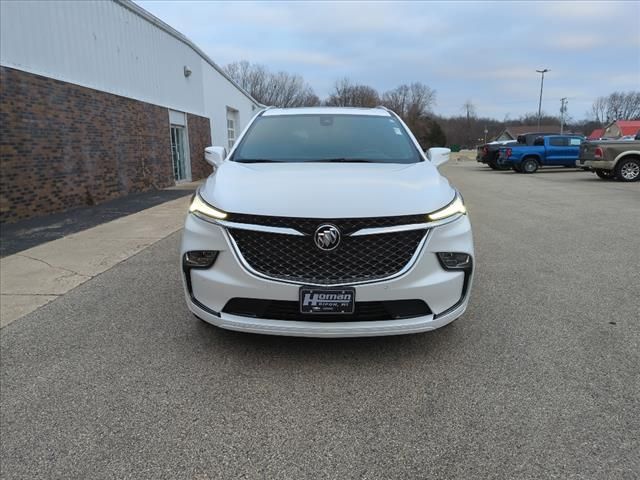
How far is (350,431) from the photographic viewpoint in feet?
7.70

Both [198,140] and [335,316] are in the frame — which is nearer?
[335,316]

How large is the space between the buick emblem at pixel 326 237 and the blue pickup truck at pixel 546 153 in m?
22.7

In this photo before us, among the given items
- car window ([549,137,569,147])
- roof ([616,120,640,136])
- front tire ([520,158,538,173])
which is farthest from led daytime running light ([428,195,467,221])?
roof ([616,120,640,136])

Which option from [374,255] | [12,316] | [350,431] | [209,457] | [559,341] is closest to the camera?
[209,457]

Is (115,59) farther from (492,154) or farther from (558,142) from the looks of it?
(492,154)

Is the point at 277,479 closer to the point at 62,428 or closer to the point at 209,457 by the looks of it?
the point at 209,457

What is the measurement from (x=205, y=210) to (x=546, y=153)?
2364 centimetres

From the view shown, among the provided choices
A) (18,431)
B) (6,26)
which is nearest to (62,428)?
(18,431)

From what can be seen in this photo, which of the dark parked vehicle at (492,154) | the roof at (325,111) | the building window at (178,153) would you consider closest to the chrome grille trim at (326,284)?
the roof at (325,111)

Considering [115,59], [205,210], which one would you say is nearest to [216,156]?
[205,210]

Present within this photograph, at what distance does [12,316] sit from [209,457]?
110 inches

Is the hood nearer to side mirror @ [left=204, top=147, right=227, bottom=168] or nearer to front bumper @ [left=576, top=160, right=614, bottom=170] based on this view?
side mirror @ [left=204, top=147, right=227, bottom=168]

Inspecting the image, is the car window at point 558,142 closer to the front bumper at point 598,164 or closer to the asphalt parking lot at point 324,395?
the front bumper at point 598,164

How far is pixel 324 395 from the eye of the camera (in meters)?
2.66
